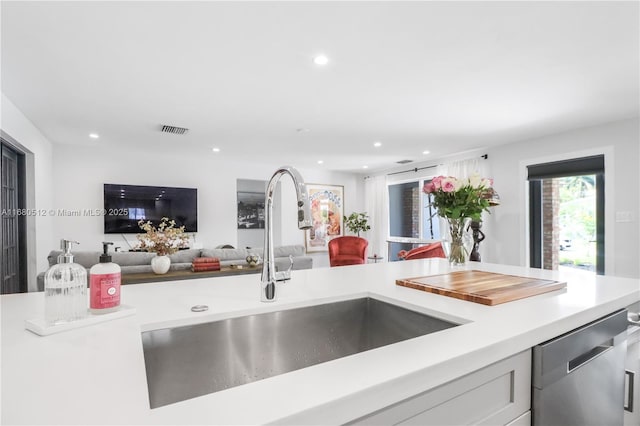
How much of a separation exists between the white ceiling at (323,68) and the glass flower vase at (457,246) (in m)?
1.16

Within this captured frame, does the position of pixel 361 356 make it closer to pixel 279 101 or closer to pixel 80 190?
pixel 279 101

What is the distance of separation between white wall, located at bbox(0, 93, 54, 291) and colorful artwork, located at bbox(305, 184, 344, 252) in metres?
4.38

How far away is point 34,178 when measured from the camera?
4043mm

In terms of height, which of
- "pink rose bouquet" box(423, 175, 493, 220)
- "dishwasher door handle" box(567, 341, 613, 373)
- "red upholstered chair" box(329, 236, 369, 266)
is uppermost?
"pink rose bouquet" box(423, 175, 493, 220)

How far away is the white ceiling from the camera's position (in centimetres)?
187

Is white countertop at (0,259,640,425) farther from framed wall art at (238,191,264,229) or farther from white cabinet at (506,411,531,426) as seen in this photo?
framed wall art at (238,191,264,229)

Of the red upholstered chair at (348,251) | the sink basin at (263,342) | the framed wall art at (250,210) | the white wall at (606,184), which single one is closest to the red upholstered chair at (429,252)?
the red upholstered chair at (348,251)

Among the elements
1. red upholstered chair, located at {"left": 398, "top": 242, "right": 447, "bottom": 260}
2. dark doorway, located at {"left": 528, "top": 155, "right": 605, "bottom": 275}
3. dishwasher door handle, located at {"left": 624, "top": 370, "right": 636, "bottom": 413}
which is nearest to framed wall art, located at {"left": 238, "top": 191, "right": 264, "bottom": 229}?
red upholstered chair, located at {"left": 398, "top": 242, "right": 447, "bottom": 260}

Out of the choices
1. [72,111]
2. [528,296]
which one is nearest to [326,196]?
[72,111]

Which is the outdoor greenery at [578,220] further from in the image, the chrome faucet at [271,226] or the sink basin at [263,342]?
the chrome faucet at [271,226]

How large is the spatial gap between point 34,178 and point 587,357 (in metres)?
5.25

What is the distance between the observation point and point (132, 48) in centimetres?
221

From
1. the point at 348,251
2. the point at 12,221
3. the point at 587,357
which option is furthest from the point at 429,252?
the point at 12,221

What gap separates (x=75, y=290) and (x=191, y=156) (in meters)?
5.38
